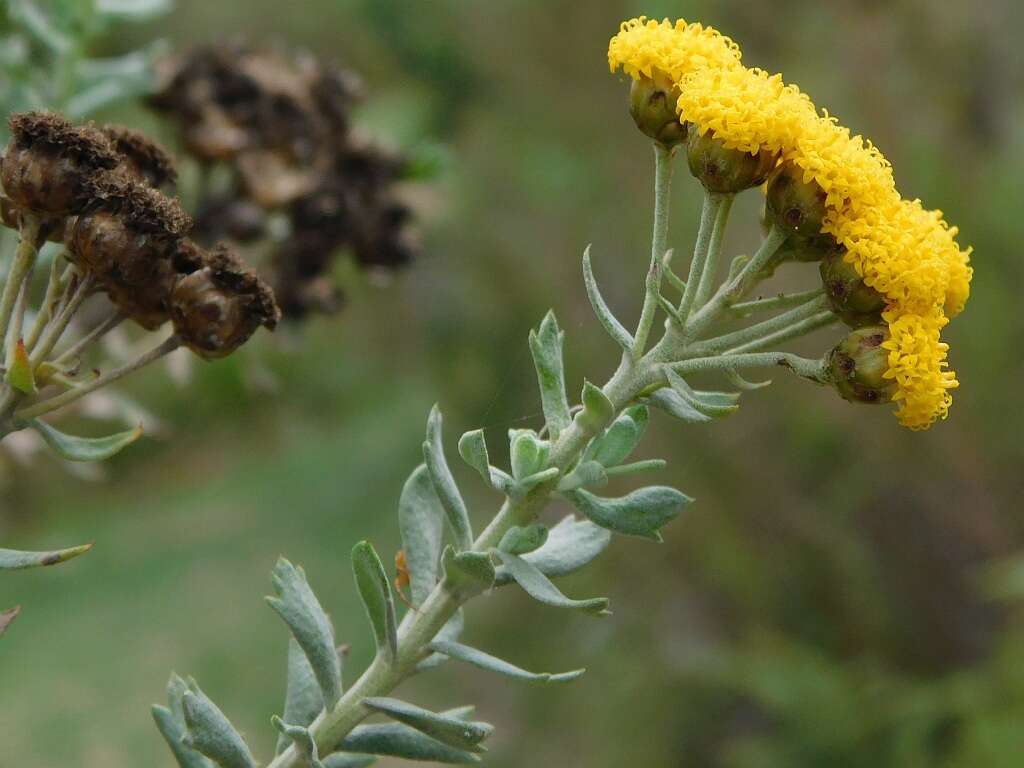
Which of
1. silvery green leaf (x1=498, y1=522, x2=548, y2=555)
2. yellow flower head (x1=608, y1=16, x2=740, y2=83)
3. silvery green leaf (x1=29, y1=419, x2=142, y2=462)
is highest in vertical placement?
yellow flower head (x1=608, y1=16, x2=740, y2=83)

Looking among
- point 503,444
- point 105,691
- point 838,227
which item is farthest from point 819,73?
point 105,691

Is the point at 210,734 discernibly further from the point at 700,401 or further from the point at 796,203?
the point at 796,203

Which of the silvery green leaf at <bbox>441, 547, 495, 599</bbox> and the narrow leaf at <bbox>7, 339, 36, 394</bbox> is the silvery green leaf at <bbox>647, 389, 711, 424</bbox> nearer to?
the silvery green leaf at <bbox>441, 547, 495, 599</bbox>

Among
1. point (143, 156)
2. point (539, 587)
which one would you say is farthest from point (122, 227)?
point (539, 587)

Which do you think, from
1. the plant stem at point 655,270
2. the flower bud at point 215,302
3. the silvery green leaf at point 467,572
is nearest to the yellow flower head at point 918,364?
the plant stem at point 655,270

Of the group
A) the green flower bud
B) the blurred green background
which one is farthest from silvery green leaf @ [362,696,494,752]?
the blurred green background
